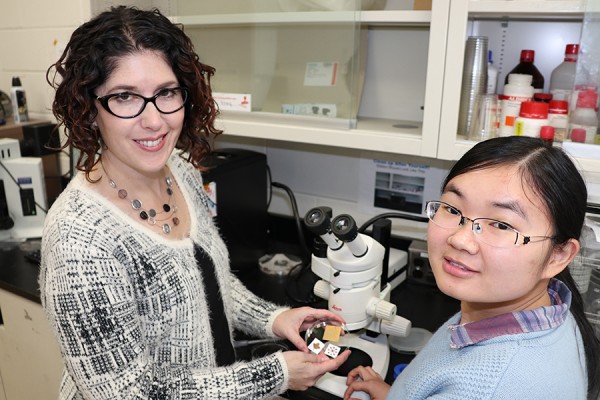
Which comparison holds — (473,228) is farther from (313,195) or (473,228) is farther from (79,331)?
(313,195)

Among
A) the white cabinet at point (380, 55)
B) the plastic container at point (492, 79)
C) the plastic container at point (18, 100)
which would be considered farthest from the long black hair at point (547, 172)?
the plastic container at point (18, 100)

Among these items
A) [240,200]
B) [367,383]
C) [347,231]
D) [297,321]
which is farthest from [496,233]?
[240,200]

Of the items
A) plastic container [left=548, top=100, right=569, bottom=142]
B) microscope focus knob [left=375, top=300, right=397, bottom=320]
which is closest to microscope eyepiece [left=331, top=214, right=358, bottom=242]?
microscope focus knob [left=375, top=300, right=397, bottom=320]

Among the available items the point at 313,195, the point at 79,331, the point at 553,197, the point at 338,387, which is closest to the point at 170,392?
the point at 79,331

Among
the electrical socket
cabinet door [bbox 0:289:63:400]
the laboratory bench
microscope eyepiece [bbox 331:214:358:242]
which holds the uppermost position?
the electrical socket

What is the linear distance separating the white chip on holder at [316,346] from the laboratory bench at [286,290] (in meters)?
0.21

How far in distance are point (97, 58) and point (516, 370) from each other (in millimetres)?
875

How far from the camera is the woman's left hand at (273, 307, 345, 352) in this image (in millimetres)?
1178

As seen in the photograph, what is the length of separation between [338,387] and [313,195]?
0.95 m

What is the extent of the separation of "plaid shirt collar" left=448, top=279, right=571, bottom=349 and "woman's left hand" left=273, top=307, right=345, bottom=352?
0.41 meters

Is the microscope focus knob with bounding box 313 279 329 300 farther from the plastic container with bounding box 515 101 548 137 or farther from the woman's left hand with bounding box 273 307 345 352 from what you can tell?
the plastic container with bounding box 515 101 548 137

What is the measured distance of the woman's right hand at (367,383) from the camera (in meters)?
1.02

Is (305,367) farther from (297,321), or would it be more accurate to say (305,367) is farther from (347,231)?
(347,231)

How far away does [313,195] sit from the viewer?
1924 mm
